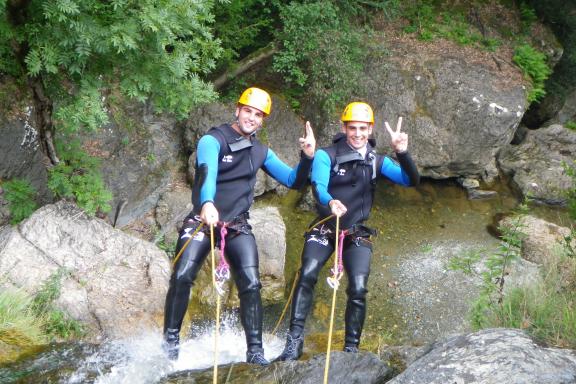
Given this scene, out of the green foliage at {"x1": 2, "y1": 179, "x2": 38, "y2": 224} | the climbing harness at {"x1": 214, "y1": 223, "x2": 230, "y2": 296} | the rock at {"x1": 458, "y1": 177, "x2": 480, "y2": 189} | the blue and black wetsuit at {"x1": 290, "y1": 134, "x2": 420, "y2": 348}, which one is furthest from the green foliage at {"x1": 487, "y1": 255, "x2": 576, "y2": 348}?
the rock at {"x1": 458, "y1": 177, "x2": 480, "y2": 189}

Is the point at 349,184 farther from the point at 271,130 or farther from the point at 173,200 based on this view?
the point at 271,130

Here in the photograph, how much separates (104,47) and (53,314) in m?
2.87

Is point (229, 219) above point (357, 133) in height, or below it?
below

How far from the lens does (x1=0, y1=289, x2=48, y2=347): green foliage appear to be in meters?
5.23

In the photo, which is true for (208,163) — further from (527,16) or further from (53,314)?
(527,16)

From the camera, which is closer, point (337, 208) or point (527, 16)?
point (337, 208)

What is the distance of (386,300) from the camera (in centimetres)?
839

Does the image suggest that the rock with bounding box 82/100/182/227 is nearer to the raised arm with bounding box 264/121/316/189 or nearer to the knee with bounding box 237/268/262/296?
the raised arm with bounding box 264/121/316/189

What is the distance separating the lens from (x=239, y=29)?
10.7 metres

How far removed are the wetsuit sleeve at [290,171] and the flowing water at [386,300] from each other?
1888mm

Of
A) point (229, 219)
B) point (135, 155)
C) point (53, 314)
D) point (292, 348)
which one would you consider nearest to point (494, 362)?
point (292, 348)

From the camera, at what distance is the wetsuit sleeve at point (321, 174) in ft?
17.8

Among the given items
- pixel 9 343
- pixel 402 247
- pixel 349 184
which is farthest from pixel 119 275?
pixel 402 247

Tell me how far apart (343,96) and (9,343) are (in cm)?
758
